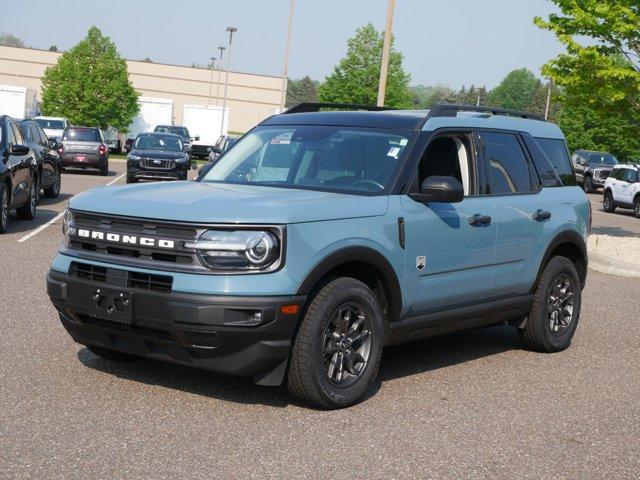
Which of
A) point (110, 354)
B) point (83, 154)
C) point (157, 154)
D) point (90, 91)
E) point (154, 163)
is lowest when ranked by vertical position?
point (110, 354)

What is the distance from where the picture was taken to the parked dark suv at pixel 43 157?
18.9m

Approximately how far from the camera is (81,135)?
34219 millimetres

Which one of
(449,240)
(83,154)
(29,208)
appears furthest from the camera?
(83,154)

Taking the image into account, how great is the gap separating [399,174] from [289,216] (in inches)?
46.7

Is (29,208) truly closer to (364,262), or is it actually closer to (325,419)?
(364,262)

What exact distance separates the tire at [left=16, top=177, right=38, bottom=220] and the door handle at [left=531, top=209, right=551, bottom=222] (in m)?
11.0

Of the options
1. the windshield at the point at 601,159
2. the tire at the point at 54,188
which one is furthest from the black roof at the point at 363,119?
the windshield at the point at 601,159

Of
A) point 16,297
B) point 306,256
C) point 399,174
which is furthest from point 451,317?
point 16,297

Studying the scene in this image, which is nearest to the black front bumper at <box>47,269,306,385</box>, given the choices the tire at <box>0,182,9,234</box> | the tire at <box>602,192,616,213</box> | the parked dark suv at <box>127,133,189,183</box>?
the tire at <box>0,182,9,234</box>

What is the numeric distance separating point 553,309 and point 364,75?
5577cm

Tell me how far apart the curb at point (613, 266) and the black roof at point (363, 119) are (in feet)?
28.2

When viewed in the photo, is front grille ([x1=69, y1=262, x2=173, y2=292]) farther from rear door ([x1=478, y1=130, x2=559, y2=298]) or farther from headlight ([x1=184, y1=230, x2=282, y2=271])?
rear door ([x1=478, y1=130, x2=559, y2=298])

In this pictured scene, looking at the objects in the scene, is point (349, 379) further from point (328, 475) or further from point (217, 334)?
point (328, 475)

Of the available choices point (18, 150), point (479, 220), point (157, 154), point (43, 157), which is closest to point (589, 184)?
point (157, 154)
